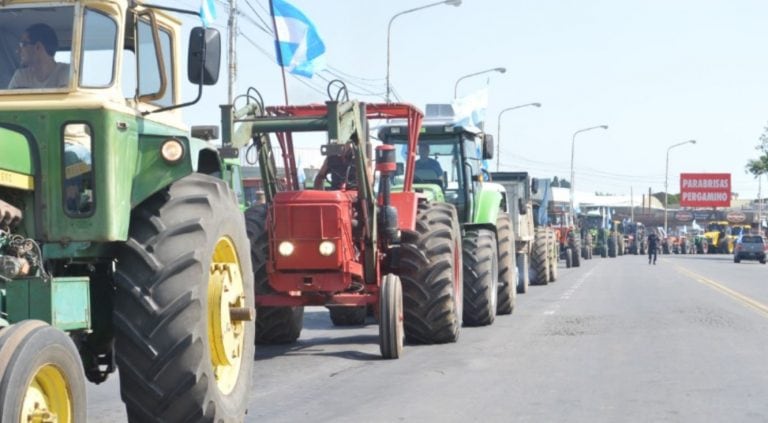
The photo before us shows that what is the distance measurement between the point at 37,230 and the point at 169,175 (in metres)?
0.82

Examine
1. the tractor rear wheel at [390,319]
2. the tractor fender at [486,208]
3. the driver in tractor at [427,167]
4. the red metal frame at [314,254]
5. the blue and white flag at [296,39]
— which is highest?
the blue and white flag at [296,39]

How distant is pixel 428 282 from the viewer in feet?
44.9

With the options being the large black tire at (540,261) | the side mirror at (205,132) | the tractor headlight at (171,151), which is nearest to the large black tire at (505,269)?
the side mirror at (205,132)

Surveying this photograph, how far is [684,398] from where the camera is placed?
9.68 metres

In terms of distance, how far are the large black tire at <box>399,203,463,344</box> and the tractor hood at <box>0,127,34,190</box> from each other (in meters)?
7.65

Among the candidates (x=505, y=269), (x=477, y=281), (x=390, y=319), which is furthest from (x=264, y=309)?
(x=505, y=269)

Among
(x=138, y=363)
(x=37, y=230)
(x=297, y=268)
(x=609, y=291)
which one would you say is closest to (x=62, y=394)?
(x=138, y=363)

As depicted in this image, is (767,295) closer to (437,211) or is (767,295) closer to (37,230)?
(437,211)

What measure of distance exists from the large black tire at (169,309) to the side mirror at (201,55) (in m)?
0.69

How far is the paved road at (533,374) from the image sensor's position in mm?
9031

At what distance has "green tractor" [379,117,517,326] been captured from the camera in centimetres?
1655

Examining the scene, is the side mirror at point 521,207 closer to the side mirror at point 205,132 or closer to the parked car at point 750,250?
the side mirror at point 205,132

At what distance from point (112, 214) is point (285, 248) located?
248 inches

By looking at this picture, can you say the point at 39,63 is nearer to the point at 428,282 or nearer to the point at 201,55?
the point at 201,55
